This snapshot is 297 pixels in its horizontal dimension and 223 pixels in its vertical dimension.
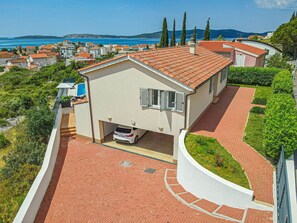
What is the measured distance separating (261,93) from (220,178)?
64.9 feet

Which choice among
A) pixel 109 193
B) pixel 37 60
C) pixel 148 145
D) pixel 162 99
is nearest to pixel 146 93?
pixel 162 99

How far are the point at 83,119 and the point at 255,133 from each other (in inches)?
511

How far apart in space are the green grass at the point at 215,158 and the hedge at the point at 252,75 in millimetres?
22142

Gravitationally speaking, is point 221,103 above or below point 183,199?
above

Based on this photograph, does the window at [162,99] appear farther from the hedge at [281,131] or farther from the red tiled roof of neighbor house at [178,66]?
the hedge at [281,131]

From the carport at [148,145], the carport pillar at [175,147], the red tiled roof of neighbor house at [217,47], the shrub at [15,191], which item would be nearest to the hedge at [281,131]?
the carport pillar at [175,147]

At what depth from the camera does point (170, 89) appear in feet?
44.5

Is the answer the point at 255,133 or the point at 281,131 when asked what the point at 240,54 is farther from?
the point at 281,131

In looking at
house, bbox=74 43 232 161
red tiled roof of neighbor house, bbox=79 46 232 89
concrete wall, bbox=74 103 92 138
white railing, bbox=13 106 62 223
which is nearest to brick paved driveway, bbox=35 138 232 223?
white railing, bbox=13 106 62 223

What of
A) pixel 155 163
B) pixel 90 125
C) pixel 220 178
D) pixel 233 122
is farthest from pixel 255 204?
pixel 90 125

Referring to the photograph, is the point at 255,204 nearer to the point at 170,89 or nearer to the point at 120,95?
the point at 170,89

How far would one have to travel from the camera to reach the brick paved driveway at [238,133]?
9.95 m

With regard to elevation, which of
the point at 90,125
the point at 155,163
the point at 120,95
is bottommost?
the point at 155,163

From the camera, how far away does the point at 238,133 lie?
48.2 feet
